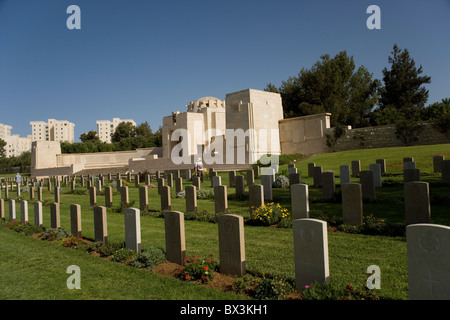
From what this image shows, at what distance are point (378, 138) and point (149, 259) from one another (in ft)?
91.0

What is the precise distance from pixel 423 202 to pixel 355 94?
128 feet

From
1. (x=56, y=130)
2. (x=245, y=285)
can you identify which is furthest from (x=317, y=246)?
(x=56, y=130)

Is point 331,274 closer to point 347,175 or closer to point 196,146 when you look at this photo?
point 347,175

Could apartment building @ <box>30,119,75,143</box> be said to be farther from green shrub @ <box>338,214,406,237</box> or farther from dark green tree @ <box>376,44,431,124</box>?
green shrub @ <box>338,214,406,237</box>

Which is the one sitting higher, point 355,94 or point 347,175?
point 355,94

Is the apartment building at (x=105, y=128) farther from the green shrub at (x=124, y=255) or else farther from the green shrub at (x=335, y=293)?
the green shrub at (x=335, y=293)

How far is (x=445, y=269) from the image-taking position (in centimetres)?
332

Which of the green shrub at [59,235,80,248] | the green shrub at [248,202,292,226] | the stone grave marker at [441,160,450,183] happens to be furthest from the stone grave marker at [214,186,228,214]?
the stone grave marker at [441,160,450,183]

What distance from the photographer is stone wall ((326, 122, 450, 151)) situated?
85.7ft

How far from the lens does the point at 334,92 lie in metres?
41.7

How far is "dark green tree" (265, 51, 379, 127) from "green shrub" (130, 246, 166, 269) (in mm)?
36132

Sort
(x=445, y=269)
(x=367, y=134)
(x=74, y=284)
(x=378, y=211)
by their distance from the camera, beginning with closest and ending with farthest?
(x=445, y=269) → (x=74, y=284) → (x=378, y=211) → (x=367, y=134)
